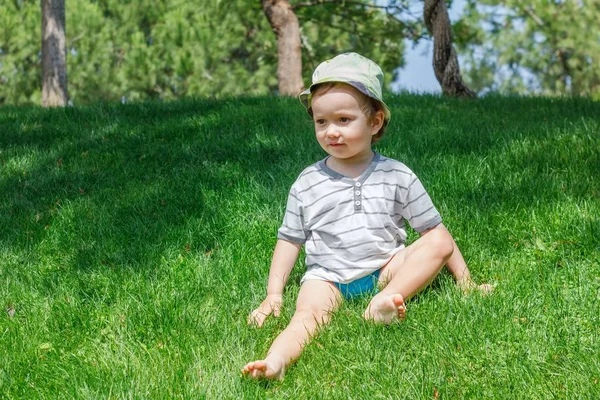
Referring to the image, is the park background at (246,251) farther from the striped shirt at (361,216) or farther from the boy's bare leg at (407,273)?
the striped shirt at (361,216)

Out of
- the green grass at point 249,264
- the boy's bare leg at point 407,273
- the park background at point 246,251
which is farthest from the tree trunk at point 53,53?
the boy's bare leg at point 407,273

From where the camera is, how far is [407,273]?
3182mm

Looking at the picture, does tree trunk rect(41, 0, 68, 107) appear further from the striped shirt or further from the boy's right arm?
the striped shirt

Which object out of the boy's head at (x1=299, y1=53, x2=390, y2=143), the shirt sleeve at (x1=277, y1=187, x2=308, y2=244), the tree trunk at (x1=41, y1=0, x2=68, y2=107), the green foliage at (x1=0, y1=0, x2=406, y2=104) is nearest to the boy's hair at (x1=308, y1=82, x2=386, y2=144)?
the boy's head at (x1=299, y1=53, x2=390, y2=143)

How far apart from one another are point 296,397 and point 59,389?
942 mm

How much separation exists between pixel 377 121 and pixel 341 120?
20 cm

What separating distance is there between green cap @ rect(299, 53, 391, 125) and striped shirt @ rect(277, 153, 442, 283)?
34 centimetres

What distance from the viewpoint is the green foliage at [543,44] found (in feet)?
74.0

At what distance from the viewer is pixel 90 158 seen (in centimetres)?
601

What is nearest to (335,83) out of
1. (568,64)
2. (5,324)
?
(5,324)

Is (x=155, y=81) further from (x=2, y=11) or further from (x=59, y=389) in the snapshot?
(x=59, y=389)

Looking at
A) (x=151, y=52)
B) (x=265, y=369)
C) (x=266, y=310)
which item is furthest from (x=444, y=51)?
(x=151, y=52)

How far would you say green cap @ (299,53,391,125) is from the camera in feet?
10.4

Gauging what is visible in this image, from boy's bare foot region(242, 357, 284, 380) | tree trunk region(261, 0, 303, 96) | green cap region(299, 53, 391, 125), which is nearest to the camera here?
boy's bare foot region(242, 357, 284, 380)
